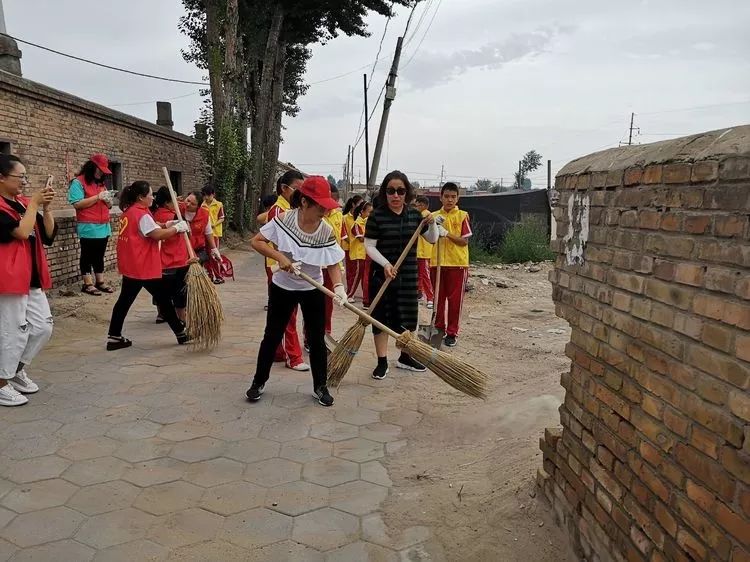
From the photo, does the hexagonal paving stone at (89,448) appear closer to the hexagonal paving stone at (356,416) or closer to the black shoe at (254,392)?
the black shoe at (254,392)

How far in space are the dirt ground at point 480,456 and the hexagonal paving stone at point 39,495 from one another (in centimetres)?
162

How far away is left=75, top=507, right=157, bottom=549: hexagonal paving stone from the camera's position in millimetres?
2518

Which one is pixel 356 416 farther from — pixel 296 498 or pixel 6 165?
pixel 6 165

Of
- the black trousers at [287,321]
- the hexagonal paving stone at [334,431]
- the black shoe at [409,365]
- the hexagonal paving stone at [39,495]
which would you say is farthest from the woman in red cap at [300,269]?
the hexagonal paving stone at [39,495]

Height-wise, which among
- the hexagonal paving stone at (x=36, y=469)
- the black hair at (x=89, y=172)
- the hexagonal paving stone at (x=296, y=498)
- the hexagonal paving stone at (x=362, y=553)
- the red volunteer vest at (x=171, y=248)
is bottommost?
the hexagonal paving stone at (x=362, y=553)

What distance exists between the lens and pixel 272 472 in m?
3.18

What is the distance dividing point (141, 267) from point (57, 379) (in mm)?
1196

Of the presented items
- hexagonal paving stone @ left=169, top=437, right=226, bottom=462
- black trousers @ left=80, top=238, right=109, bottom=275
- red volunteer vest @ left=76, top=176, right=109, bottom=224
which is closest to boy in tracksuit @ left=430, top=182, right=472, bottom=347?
hexagonal paving stone @ left=169, top=437, right=226, bottom=462

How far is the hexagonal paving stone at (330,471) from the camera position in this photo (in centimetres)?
312

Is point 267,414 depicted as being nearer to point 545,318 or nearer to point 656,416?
point 656,416

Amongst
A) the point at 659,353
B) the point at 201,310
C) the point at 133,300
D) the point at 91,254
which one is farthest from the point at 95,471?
the point at 91,254

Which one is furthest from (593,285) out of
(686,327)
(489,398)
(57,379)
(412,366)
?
(57,379)

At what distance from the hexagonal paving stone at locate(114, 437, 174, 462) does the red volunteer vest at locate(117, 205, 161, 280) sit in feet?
6.98

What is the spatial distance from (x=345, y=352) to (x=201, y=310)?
1.73m
